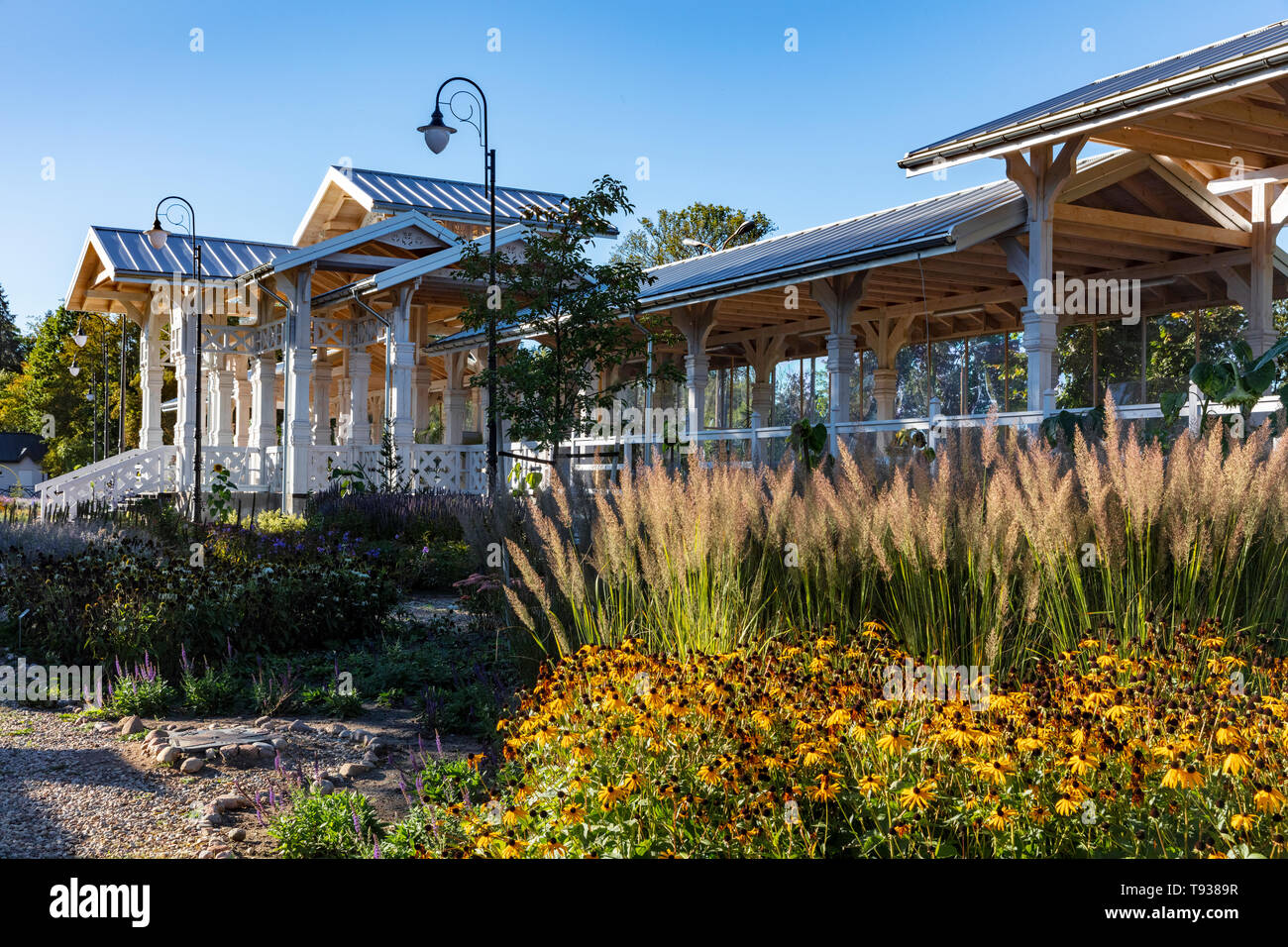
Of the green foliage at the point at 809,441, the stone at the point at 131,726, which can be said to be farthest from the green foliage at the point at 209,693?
the green foliage at the point at 809,441

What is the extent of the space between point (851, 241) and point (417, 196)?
12.1 m

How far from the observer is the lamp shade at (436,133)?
11547mm

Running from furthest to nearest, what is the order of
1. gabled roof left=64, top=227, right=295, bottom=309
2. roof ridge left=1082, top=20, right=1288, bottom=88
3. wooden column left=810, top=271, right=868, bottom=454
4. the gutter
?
gabled roof left=64, top=227, right=295, bottom=309 < wooden column left=810, top=271, right=868, bottom=454 < roof ridge left=1082, top=20, right=1288, bottom=88 < the gutter

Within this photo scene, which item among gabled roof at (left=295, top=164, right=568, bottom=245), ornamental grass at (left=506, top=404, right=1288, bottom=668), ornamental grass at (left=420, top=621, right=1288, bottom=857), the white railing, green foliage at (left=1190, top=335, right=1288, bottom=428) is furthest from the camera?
gabled roof at (left=295, top=164, right=568, bottom=245)

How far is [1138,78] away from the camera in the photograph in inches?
395

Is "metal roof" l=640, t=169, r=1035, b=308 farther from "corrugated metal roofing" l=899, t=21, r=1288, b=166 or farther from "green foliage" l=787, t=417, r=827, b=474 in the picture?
"green foliage" l=787, t=417, r=827, b=474

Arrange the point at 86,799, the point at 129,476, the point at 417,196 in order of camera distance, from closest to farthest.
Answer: the point at 86,799 < the point at 129,476 < the point at 417,196

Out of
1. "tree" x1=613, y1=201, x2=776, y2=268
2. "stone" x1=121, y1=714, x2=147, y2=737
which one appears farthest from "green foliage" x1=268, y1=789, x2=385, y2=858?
"tree" x1=613, y1=201, x2=776, y2=268

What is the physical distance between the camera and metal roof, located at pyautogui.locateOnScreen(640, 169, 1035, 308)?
37.7 ft

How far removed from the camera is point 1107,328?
648 inches

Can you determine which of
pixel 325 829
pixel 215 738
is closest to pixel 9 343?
pixel 215 738

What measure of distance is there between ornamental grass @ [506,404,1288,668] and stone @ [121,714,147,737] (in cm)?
246

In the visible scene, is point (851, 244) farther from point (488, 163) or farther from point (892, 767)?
point (892, 767)
